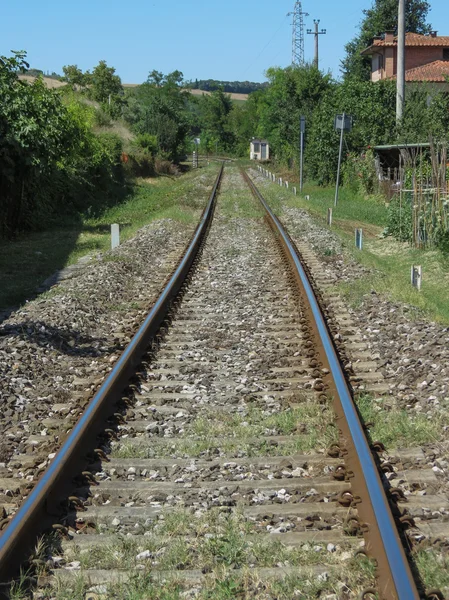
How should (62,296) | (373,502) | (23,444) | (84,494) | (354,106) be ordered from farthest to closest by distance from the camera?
(354,106) → (62,296) → (23,444) → (84,494) → (373,502)

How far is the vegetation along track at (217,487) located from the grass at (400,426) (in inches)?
8.7

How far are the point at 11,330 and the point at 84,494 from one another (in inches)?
160

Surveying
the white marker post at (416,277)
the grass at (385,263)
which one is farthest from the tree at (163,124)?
the white marker post at (416,277)

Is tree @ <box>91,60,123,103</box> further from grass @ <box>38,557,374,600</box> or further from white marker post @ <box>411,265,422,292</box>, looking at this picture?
grass @ <box>38,557,374,600</box>

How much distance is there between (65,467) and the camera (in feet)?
15.8

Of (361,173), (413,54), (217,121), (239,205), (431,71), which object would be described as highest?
(217,121)

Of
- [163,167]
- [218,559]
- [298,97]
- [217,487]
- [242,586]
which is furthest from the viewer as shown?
[163,167]

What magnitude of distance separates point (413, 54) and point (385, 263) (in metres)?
48.8

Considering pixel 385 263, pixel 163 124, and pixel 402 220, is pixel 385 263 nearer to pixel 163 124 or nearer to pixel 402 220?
pixel 402 220

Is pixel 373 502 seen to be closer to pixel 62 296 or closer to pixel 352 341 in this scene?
pixel 352 341

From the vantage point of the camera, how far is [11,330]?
8438 millimetres

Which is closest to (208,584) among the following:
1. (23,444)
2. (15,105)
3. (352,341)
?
(23,444)

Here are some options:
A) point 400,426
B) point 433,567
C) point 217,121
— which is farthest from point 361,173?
point 217,121

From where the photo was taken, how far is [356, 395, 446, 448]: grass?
546 centimetres
